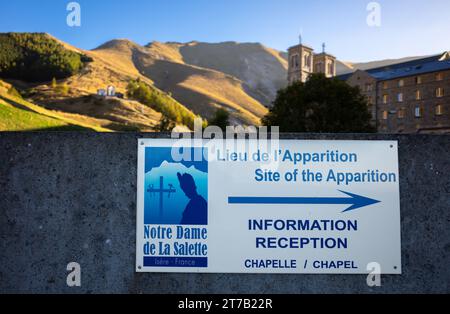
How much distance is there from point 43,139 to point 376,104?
8219cm

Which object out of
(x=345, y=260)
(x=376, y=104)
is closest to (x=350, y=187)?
(x=345, y=260)

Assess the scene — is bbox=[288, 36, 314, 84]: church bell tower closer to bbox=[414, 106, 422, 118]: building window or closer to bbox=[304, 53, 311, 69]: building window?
bbox=[304, 53, 311, 69]: building window

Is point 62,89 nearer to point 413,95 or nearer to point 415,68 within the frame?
point 413,95

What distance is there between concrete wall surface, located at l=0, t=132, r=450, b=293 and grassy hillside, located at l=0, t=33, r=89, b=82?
12309 centimetres

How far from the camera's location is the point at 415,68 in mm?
79125

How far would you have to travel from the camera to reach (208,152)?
462cm

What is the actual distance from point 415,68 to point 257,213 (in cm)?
8419

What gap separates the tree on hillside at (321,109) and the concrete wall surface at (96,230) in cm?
3476

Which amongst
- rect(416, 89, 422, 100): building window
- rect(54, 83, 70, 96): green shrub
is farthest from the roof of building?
rect(54, 83, 70, 96): green shrub

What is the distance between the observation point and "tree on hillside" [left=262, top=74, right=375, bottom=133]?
130 ft

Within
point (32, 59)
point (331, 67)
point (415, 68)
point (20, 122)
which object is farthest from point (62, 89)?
point (331, 67)

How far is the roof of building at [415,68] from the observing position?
2901 inches

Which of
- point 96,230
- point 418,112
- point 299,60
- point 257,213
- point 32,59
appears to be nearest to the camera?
point 96,230

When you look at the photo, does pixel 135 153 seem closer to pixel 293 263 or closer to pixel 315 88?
pixel 293 263
